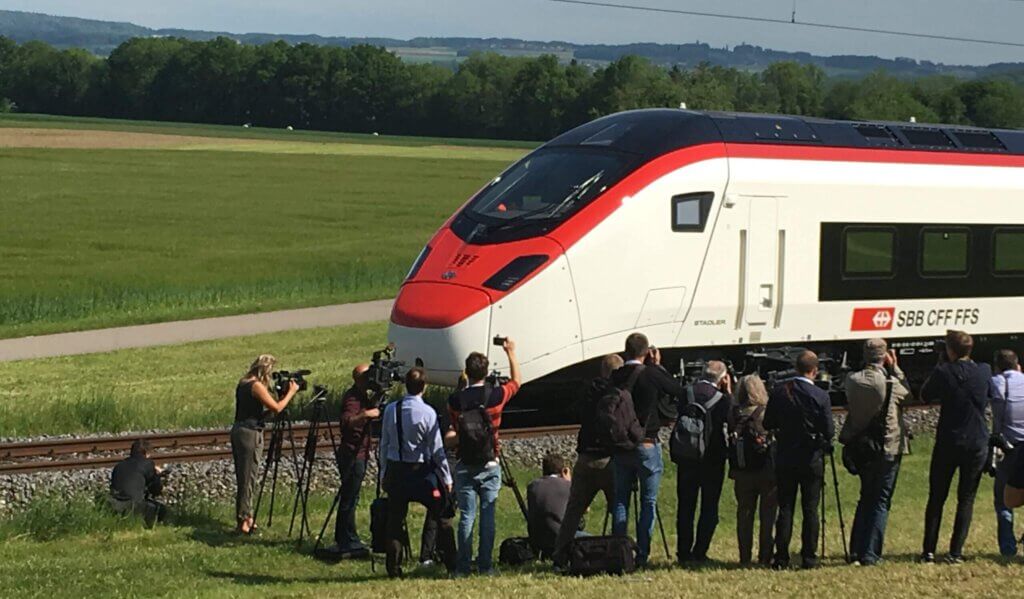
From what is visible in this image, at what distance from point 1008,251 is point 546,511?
1169cm

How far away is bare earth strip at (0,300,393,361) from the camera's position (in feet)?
97.8

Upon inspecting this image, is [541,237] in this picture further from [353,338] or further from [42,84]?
[42,84]

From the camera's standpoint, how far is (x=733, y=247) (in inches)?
766

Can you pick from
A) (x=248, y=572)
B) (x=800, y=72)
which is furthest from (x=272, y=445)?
(x=800, y=72)

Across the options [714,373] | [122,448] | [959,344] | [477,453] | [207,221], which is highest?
[959,344]

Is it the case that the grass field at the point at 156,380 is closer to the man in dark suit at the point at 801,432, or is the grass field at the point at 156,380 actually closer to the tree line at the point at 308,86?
the man in dark suit at the point at 801,432

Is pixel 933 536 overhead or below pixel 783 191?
below

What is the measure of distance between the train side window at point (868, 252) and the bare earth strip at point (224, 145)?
7837 cm

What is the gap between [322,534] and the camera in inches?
554

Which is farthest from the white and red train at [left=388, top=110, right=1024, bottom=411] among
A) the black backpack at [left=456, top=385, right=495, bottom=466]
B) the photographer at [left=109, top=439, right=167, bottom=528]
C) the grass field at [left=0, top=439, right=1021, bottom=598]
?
the black backpack at [left=456, top=385, right=495, bottom=466]

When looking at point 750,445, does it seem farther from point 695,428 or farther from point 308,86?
point 308,86

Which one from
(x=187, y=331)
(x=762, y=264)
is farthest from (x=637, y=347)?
(x=187, y=331)

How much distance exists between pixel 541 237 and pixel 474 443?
591 centimetres

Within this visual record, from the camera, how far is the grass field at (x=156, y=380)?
21062 mm
